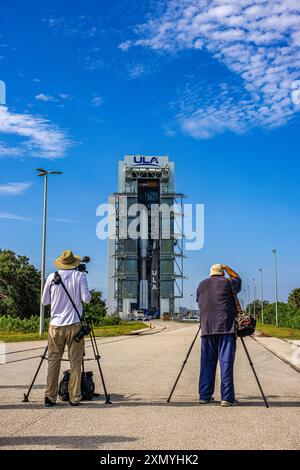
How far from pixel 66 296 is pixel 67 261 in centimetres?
52

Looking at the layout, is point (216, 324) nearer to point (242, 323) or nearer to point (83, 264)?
point (242, 323)

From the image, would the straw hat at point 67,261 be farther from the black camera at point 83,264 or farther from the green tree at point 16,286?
the green tree at point 16,286

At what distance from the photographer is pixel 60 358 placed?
865 centimetres

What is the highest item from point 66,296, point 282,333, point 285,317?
point 66,296

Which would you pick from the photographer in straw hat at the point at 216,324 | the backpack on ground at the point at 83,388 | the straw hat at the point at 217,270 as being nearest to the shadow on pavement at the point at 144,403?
the backpack on ground at the point at 83,388

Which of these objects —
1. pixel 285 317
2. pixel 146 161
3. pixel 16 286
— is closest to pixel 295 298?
pixel 285 317

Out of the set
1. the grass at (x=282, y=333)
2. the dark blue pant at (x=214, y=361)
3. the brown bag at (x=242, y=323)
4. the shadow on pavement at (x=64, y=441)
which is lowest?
the grass at (x=282, y=333)

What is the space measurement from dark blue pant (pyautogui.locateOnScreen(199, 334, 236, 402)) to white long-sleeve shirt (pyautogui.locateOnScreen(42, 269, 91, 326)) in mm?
1829

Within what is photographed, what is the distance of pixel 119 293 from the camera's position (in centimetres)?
11350

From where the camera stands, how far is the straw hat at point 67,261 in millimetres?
8961

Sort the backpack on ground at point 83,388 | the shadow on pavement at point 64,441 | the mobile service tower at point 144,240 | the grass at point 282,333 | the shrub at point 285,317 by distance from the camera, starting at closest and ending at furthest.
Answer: the shadow on pavement at point 64,441
the backpack on ground at point 83,388
the grass at point 282,333
the shrub at point 285,317
the mobile service tower at point 144,240

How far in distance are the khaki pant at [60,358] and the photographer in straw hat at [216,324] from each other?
1.74 m

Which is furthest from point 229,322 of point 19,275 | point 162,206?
point 162,206
